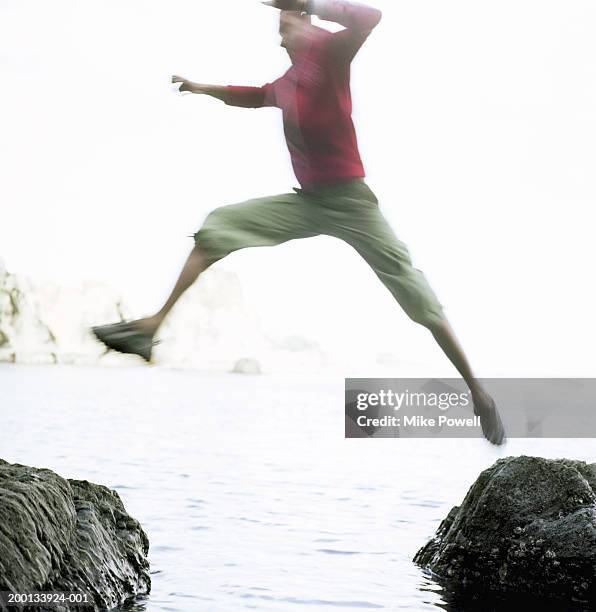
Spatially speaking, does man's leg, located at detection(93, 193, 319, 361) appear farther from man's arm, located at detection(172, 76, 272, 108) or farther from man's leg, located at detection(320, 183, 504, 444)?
man's arm, located at detection(172, 76, 272, 108)

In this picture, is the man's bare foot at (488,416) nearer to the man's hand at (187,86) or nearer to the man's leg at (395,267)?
the man's leg at (395,267)

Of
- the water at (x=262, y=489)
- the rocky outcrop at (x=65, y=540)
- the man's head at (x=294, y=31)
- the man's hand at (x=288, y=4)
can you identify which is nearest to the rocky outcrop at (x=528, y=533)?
the water at (x=262, y=489)

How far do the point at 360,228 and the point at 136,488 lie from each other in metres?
4.71

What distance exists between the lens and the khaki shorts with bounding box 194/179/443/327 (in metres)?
3.87

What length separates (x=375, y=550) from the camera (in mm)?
5844

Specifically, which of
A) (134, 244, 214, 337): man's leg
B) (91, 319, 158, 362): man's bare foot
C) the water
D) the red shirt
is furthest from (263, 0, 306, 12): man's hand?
the water

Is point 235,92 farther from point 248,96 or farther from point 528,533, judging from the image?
point 528,533

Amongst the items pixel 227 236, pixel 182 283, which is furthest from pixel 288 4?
A: pixel 182 283

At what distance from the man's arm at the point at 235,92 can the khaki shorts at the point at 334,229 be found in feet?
1.27

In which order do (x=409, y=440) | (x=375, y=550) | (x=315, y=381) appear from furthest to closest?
(x=315, y=381), (x=409, y=440), (x=375, y=550)

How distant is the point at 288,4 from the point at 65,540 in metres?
2.18

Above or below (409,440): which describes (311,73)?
above

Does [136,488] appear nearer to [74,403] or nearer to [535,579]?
[535,579]

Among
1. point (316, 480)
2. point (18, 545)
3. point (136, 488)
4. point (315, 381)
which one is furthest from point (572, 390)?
point (315, 381)
